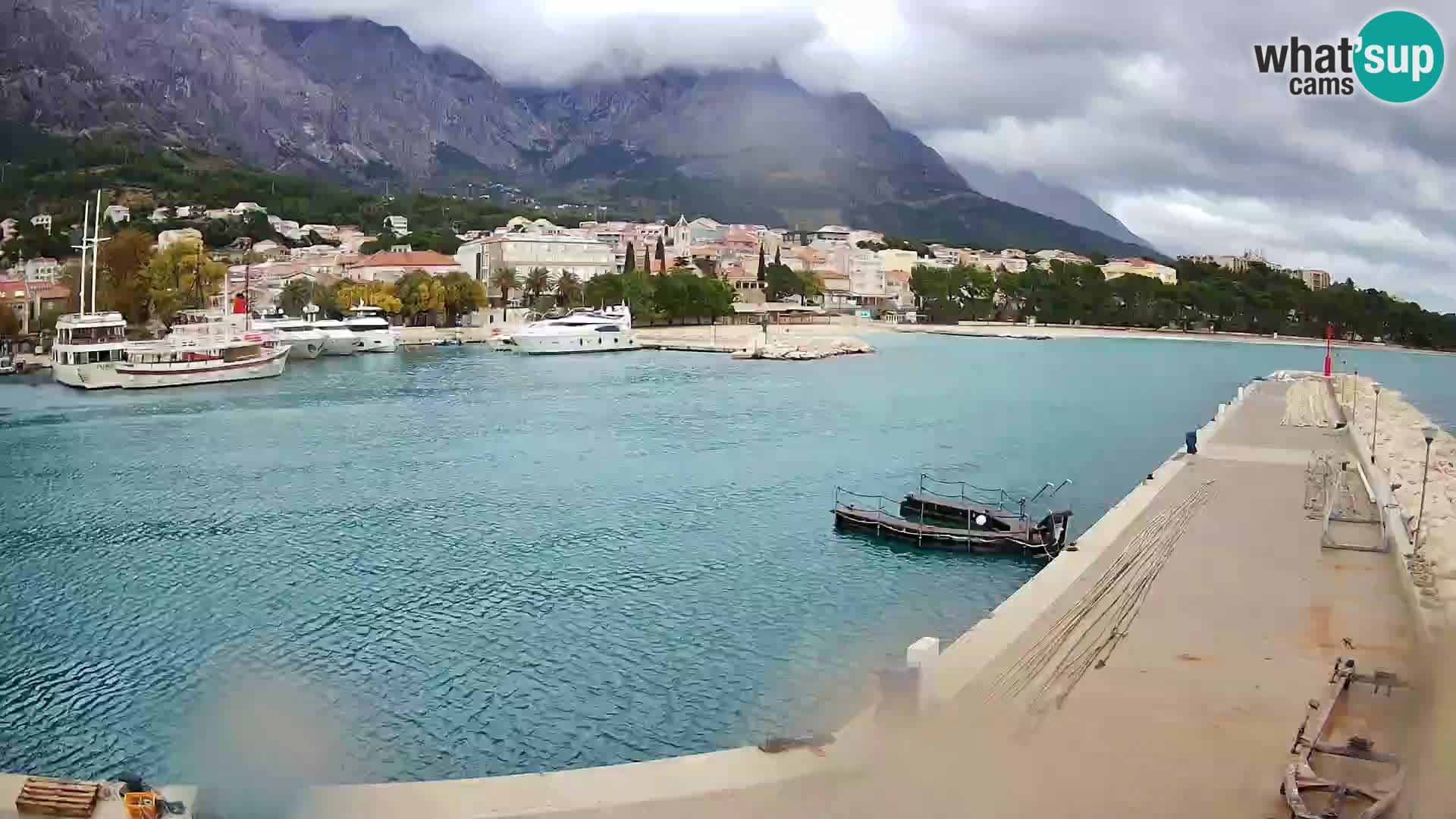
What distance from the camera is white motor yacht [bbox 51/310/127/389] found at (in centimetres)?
4156

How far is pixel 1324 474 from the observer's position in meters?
18.1

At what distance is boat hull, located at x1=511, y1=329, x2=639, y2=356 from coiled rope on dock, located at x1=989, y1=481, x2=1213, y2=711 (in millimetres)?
48800

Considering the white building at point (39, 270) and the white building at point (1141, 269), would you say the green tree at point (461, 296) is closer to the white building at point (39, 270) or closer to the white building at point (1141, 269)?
the white building at point (39, 270)

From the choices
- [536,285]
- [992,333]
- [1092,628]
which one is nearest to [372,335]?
[536,285]

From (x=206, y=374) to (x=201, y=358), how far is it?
0.89m

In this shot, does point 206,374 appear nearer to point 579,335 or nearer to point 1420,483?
point 579,335

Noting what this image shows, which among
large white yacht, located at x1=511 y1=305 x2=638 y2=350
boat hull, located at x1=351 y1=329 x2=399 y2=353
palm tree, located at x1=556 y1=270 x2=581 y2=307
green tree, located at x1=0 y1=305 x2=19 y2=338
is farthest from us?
palm tree, located at x1=556 y1=270 x2=581 y2=307

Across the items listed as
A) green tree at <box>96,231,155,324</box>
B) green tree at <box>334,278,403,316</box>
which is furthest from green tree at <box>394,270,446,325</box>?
green tree at <box>96,231,155,324</box>

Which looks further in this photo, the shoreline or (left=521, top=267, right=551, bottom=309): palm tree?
(left=521, top=267, right=551, bottom=309): palm tree

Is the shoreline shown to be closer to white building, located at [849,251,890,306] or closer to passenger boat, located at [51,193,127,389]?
passenger boat, located at [51,193,127,389]

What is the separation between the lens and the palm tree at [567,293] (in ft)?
263

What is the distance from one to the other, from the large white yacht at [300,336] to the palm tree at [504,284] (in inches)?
797

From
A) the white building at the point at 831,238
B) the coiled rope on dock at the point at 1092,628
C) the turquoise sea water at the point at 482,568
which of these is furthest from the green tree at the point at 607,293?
the white building at the point at 831,238

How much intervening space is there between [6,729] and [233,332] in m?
40.2
